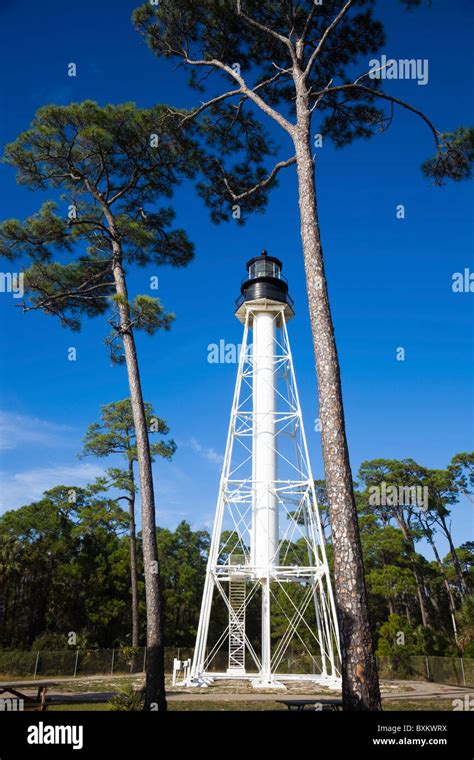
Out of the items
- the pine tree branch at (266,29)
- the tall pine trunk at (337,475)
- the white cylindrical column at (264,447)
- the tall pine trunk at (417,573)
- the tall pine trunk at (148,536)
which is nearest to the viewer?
the tall pine trunk at (337,475)

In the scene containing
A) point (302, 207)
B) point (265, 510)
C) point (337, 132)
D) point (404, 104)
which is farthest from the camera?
point (265, 510)

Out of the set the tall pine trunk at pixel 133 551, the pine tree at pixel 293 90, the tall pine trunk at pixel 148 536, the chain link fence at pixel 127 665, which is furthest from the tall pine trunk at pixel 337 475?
the tall pine trunk at pixel 133 551

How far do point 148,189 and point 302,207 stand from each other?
18.9 ft

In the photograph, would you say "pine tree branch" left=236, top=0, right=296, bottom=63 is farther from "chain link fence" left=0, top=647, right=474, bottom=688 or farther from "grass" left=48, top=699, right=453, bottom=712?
"chain link fence" left=0, top=647, right=474, bottom=688

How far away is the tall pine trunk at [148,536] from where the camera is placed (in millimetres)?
9250

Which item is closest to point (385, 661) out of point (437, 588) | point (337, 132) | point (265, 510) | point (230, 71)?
point (265, 510)

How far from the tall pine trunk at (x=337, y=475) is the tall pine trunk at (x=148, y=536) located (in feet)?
14.1

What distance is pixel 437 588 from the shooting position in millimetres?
33906

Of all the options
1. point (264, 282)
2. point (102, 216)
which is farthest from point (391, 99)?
point (264, 282)

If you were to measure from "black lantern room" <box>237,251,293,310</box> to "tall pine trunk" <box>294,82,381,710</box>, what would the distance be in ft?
40.2

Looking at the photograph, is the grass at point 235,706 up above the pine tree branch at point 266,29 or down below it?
below

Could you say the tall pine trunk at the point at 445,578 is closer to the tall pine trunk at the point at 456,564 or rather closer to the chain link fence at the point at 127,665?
the tall pine trunk at the point at 456,564

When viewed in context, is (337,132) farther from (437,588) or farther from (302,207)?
(437,588)

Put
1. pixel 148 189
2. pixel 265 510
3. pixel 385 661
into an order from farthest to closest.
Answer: pixel 385 661 < pixel 265 510 < pixel 148 189
